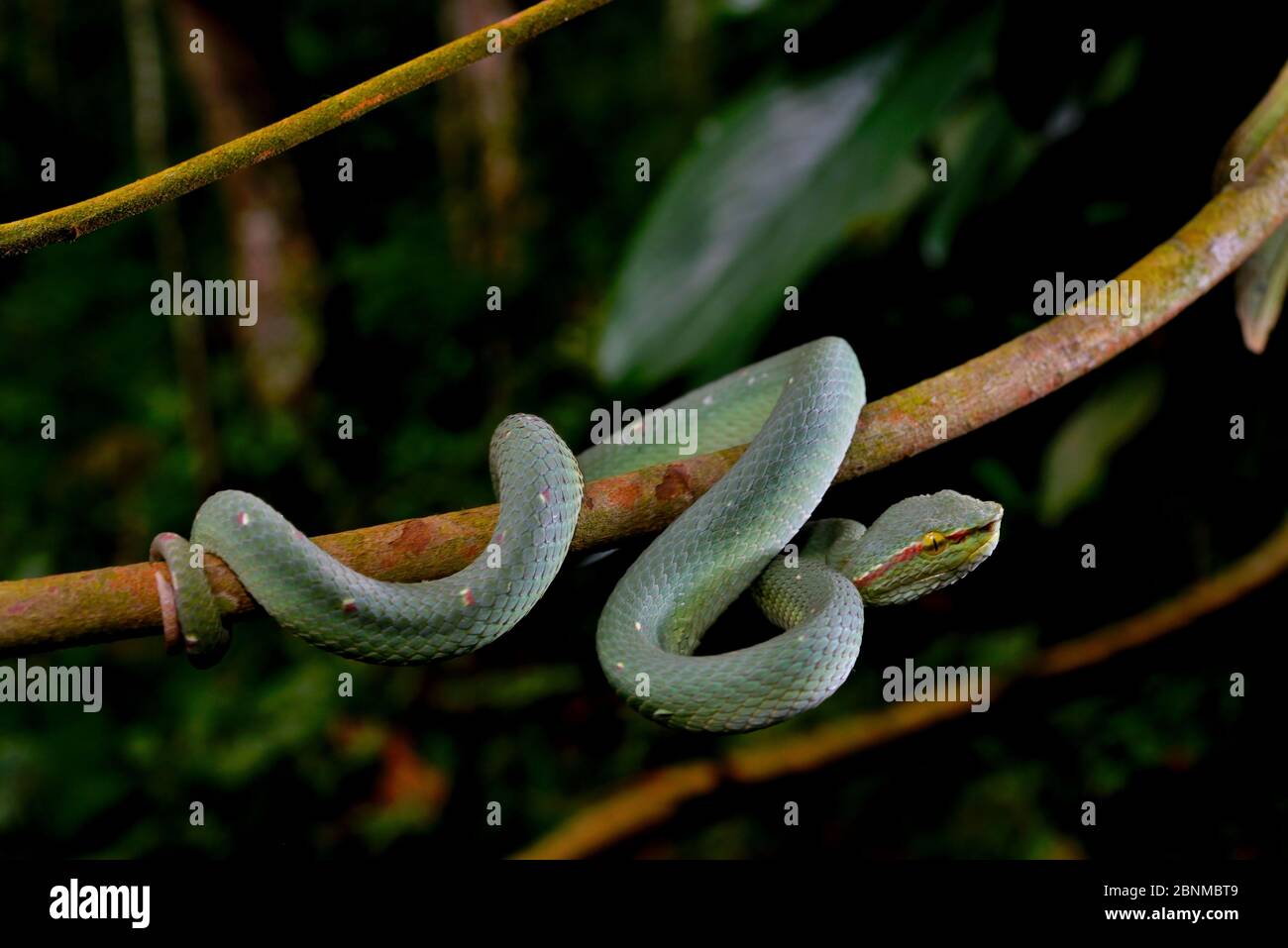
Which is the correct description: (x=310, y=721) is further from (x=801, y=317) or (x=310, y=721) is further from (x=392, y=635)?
(x=392, y=635)

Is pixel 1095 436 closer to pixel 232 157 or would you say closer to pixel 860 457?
pixel 860 457

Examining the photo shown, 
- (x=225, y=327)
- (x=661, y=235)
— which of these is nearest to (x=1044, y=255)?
(x=661, y=235)

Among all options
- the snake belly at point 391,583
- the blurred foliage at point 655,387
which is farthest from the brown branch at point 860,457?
the blurred foliage at point 655,387

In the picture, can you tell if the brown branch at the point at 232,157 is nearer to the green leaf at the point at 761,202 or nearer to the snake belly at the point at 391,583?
the snake belly at the point at 391,583

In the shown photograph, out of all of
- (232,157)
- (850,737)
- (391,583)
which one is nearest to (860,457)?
(391,583)

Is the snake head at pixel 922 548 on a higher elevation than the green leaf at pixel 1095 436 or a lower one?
lower

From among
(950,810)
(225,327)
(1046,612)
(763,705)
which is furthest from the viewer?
(225,327)

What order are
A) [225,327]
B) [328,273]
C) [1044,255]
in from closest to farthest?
[1044,255] → [328,273] → [225,327]
